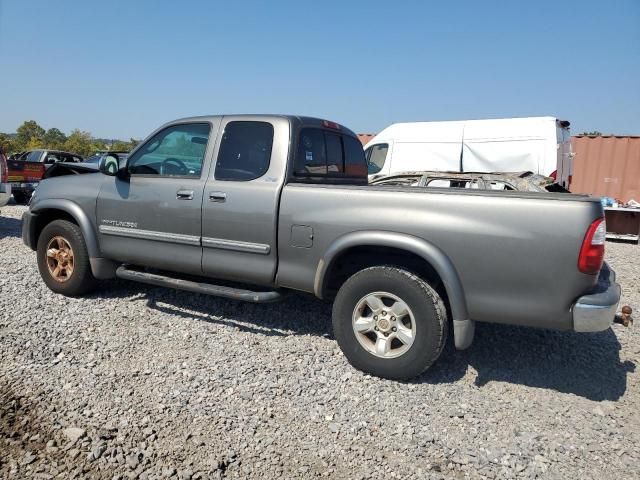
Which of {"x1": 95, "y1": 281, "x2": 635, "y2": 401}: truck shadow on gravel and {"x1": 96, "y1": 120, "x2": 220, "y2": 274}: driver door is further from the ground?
{"x1": 96, "y1": 120, "x2": 220, "y2": 274}: driver door

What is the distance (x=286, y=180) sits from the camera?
3.77m

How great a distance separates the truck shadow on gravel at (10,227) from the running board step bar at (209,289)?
5.36 m

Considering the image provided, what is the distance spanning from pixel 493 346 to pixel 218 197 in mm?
2678

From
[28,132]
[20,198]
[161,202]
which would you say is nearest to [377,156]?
[161,202]

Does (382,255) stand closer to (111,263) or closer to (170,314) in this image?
(170,314)

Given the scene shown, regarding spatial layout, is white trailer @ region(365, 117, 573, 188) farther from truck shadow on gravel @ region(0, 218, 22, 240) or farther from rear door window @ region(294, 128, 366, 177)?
truck shadow on gravel @ region(0, 218, 22, 240)

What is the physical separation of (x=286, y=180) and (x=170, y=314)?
184 cm

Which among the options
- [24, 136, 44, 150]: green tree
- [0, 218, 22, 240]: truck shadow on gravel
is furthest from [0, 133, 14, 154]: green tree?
[0, 218, 22, 240]: truck shadow on gravel

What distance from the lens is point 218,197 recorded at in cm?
394

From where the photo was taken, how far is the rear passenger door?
3.75m

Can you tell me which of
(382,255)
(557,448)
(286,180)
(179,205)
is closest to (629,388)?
(557,448)

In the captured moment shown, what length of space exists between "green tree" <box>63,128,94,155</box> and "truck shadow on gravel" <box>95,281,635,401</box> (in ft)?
148

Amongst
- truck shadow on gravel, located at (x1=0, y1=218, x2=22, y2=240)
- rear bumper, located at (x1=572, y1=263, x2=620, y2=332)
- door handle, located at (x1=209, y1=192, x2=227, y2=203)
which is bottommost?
truck shadow on gravel, located at (x1=0, y1=218, x2=22, y2=240)

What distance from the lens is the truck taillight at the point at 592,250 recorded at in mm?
2780
